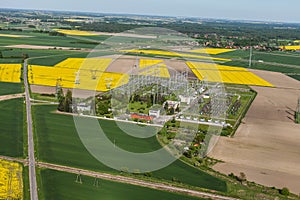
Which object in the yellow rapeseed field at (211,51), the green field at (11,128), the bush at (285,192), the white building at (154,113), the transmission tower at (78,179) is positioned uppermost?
the yellow rapeseed field at (211,51)

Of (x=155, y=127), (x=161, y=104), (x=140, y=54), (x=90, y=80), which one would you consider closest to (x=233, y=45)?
(x=140, y=54)

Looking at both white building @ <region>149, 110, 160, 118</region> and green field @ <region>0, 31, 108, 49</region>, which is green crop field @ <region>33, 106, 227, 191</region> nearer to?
white building @ <region>149, 110, 160, 118</region>

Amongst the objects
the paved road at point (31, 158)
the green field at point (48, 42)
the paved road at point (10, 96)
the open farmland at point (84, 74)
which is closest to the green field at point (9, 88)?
the paved road at point (10, 96)

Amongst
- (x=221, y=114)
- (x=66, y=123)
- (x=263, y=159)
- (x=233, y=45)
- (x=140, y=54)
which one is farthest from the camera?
(x=233, y=45)

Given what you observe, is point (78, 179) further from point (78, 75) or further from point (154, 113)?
point (78, 75)

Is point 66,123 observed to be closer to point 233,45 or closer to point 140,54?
point 140,54

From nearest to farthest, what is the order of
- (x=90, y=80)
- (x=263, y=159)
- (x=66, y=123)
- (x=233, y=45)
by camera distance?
(x=263, y=159) → (x=66, y=123) → (x=90, y=80) → (x=233, y=45)

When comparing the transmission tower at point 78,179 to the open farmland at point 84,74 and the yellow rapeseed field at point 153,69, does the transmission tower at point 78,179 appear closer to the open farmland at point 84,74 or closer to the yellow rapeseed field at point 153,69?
the open farmland at point 84,74
